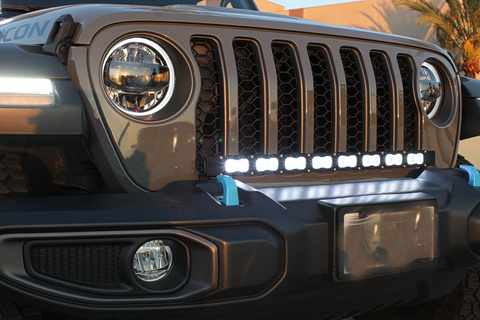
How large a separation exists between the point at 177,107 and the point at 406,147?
4.12 feet

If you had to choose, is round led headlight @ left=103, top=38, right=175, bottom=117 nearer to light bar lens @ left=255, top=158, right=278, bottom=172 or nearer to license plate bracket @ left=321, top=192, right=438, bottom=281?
light bar lens @ left=255, top=158, right=278, bottom=172

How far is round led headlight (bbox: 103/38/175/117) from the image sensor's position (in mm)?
1602

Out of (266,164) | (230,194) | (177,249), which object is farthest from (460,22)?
(177,249)

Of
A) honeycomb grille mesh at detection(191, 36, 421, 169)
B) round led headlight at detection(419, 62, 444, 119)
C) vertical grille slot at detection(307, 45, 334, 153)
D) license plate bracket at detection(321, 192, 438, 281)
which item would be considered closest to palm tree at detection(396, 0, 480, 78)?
round led headlight at detection(419, 62, 444, 119)

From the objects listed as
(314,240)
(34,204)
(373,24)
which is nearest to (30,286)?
(34,204)

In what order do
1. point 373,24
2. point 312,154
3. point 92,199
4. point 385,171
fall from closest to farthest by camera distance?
point 92,199, point 312,154, point 385,171, point 373,24

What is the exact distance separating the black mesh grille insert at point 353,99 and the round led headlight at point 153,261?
42.8 inches

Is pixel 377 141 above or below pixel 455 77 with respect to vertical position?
below

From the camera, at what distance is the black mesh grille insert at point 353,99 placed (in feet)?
6.83

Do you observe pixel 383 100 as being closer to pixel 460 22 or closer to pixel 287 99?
pixel 287 99

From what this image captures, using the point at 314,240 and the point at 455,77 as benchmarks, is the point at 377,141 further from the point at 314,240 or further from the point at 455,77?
the point at 314,240

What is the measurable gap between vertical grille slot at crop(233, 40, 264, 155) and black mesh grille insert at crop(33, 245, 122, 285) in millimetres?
716

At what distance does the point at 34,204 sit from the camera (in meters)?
1.34

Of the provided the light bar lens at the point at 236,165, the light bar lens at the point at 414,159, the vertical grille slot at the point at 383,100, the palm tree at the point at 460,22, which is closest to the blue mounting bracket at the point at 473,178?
the light bar lens at the point at 414,159
